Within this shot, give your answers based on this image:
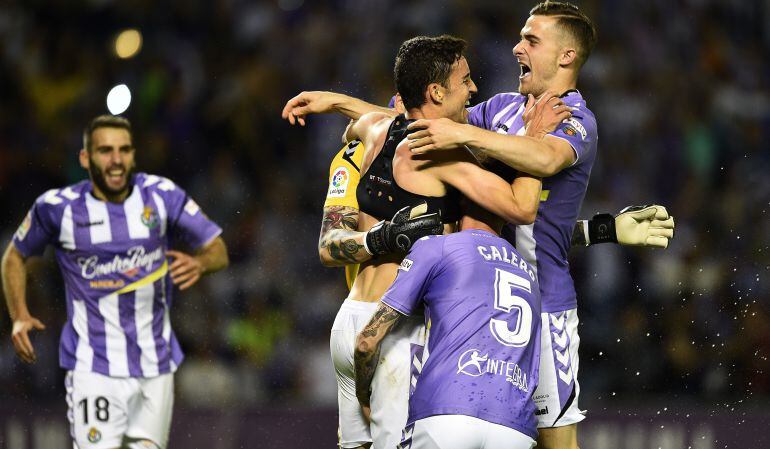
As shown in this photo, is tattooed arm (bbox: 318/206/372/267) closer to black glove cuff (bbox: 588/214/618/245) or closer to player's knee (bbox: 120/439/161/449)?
black glove cuff (bbox: 588/214/618/245)

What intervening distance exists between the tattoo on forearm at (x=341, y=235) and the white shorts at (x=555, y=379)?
0.87 m

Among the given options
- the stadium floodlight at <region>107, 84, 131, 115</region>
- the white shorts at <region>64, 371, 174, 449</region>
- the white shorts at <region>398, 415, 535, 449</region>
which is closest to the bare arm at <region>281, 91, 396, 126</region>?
the white shorts at <region>398, 415, 535, 449</region>

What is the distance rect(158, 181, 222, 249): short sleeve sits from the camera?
23.3 ft

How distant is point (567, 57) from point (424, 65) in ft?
2.75

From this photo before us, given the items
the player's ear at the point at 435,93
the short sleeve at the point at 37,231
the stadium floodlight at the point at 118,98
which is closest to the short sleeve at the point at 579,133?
the player's ear at the point at 435,93

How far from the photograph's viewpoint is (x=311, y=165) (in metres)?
10.1

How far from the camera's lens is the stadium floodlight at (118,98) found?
35.1ft

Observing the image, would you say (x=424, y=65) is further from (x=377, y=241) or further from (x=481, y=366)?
(x=481, y=366)

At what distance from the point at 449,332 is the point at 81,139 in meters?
7.09

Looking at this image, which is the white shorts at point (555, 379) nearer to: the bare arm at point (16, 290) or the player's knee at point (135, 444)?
the player's knee at point (135, 444)

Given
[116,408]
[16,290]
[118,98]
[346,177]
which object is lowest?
[116,408]

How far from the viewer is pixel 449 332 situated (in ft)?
13.4

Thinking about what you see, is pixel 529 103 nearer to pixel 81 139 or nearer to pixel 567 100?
pixel 567 100

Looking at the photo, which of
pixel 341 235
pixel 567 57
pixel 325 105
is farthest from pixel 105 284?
pixel 567 57
